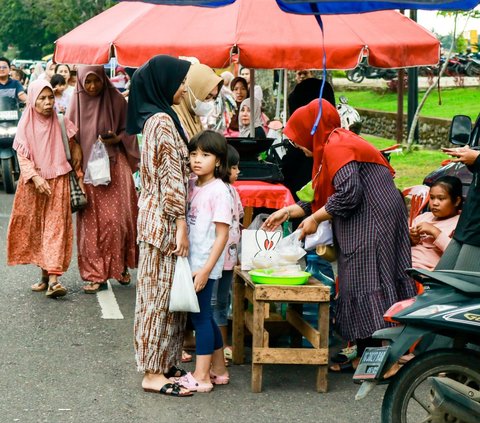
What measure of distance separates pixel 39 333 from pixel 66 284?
1896mm

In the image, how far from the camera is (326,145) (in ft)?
21.1

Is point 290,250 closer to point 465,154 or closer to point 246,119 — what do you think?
point 465,154

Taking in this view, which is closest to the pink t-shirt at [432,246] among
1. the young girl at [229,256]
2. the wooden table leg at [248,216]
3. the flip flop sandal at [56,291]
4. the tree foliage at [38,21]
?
the wooden table leg at [248,216]

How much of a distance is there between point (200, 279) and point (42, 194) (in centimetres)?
333

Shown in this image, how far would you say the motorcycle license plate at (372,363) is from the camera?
4730 mm

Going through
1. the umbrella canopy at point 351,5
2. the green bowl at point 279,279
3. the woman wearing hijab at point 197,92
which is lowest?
the green bowl at point 279,279

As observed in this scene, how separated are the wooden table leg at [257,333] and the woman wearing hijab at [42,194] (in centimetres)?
300

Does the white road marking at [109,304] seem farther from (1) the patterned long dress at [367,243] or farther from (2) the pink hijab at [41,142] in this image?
(1) the patterned long dress at [367,243]

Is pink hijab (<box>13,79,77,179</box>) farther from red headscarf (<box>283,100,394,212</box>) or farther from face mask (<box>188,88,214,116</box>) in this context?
red headscarf (<box>283,100,394,212</box>)

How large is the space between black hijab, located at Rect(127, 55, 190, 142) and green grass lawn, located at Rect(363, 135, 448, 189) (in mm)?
8844

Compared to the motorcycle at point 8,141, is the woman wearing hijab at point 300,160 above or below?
above

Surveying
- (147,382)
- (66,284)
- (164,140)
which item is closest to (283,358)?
(147,382)

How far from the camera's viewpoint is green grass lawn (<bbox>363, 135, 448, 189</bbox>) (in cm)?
1531

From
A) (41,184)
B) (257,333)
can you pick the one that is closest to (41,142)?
(41,184)
